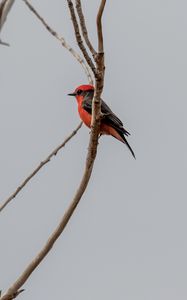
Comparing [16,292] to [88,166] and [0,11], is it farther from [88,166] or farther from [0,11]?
[0,11]

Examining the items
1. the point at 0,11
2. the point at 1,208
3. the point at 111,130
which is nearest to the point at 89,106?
the point at 111,130

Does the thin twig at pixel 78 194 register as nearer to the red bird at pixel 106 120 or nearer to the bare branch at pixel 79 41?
the bare branch at pixel 79 41

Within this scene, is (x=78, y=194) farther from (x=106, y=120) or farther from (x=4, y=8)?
(x=106, y=120)

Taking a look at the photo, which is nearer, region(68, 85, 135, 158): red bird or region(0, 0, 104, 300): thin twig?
region(0, 0, 104, 300): thin twig

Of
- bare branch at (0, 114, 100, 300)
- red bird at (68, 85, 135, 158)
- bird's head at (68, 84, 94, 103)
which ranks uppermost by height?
bird's head at (68, 84, 94, 103)

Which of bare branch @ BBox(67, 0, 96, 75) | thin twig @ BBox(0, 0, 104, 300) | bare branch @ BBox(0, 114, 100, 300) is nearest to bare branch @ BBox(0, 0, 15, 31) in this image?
bare branch @ BBox(67, 0, 96, 75)

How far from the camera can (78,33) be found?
387cm

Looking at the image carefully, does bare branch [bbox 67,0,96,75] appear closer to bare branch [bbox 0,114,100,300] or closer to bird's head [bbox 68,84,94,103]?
bare branch [bbox 0,114,100,300]

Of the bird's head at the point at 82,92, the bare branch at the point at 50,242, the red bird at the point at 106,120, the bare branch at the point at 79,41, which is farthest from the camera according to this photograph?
the bird's head at the point at 82,92

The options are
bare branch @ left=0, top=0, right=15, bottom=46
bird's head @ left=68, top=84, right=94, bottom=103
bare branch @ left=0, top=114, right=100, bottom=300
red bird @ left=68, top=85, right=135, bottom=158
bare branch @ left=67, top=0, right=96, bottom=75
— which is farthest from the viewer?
bird's head @ left=68, top=84, right=94, bottom=103

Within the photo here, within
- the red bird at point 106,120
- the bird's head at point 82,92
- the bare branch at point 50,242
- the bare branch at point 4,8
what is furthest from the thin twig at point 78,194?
the bird's head at point 82,92

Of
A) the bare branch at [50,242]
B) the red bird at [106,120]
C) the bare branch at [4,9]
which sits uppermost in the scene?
the red bird at [106,120]

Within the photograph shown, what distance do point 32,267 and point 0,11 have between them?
1.42 m

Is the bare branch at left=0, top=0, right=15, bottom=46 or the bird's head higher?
the bird's head
